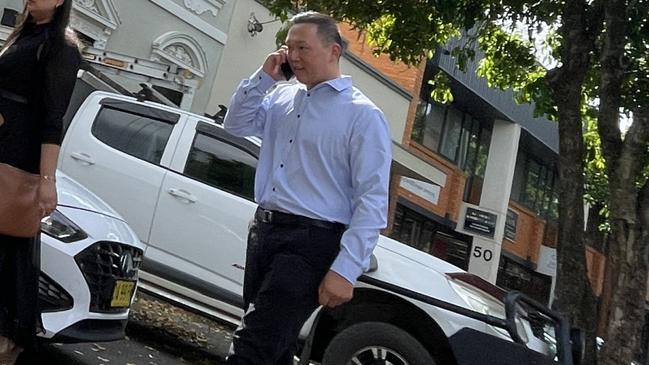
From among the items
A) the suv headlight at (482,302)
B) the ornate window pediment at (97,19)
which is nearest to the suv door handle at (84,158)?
the suv headlight at (482,302)

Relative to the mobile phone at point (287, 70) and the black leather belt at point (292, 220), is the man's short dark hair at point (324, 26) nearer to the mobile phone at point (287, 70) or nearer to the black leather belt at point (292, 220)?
the mobile phone at point (287, 70)

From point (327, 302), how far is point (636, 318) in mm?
5022

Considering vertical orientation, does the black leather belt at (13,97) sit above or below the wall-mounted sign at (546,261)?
below

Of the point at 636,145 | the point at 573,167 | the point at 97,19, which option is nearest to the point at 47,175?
the point at 636,145

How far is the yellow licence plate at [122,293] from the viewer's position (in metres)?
4.88

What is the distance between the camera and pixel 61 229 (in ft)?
15.2

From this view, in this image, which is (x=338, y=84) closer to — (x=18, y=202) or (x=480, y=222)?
(x=18, y=202)

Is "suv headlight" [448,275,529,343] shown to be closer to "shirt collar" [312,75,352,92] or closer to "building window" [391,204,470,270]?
"shirt collar" [312,75,352,92]

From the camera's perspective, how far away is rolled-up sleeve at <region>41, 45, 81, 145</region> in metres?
3.22

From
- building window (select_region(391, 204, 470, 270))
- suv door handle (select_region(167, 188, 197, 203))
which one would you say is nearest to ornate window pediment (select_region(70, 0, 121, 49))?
suv door handle (select_region(167, 188, 197, 203))

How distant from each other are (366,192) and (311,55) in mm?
568

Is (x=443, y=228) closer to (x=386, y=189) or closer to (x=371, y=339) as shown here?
(x=371, y=339)

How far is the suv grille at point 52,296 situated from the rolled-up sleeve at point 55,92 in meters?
1.48

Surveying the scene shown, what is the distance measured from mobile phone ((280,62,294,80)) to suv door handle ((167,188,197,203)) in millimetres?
3439
